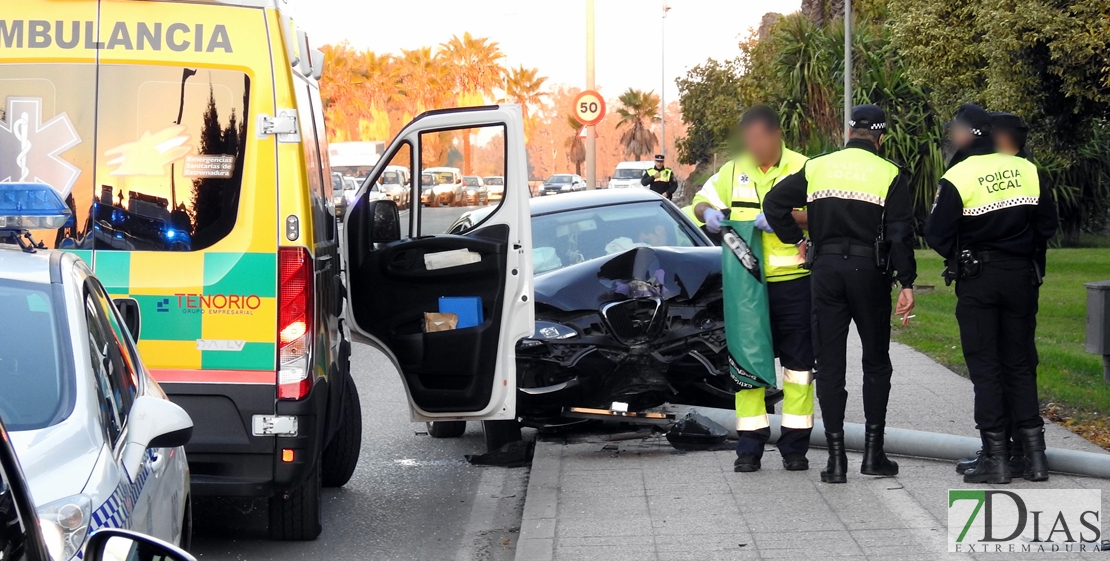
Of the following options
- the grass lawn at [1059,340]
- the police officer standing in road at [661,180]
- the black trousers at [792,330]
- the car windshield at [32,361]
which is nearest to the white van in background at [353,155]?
the police officer standing in road at [661,180]

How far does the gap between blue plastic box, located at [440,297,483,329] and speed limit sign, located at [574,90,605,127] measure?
12.5 meters

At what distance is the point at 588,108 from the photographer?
19.2m

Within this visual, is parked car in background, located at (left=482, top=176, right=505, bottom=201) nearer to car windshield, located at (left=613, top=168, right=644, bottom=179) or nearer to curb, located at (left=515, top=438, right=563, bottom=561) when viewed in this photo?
curb, located at (left=515, top=438, right=563, bottom=561)

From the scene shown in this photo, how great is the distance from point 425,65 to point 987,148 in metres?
65.6

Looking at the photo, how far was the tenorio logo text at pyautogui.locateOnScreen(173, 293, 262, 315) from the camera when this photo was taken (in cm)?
530

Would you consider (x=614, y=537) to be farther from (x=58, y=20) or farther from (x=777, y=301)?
(x=58, y=20)

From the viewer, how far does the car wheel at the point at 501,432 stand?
7.78 metres

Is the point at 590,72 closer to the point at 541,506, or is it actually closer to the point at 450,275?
the point at 450,275

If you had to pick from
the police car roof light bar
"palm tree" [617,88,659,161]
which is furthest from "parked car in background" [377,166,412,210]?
"palm tree" [617,88,659,161]

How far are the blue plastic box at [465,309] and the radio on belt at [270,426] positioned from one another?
165 centimetres

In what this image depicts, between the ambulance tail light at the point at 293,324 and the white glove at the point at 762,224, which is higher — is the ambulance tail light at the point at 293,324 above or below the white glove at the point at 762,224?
below

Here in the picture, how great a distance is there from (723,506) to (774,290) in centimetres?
127

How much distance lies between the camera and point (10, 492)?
1997 mm

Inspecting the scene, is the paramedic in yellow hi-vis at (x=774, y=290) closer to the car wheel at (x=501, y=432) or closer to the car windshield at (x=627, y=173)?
the car wheel at (x=501, y=432)
